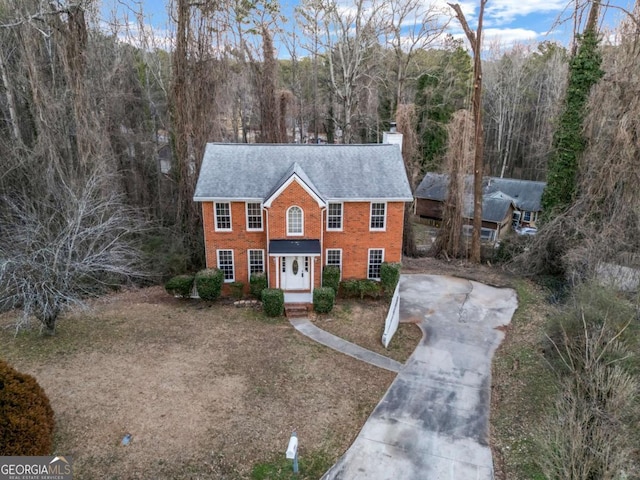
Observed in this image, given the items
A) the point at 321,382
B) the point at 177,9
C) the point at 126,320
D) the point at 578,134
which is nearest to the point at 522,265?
the point at 578,134

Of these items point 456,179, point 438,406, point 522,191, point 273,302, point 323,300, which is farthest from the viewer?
point 522,191

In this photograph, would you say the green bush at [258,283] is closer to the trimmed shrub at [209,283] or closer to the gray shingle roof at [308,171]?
the trimmed shrub at [209,283]

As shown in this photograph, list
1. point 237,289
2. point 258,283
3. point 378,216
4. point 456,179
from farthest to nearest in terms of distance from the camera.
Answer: point 456,179, point 378,216, point 237,289, point 258,283

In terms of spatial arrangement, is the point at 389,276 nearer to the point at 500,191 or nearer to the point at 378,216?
the point at 378,216

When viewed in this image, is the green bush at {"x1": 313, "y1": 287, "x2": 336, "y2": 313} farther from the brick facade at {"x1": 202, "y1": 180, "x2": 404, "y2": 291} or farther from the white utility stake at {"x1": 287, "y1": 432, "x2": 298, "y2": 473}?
the white utility stake at {"x1": 287, "y1": 432, "x2": 298, "y2": 473}

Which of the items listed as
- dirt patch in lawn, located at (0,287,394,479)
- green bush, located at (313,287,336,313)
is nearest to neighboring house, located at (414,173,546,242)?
green bush, located at (313,287,336,313)

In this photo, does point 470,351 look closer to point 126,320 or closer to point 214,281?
point 214,281

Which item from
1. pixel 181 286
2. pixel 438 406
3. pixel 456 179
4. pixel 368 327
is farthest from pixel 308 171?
pixel 438 406

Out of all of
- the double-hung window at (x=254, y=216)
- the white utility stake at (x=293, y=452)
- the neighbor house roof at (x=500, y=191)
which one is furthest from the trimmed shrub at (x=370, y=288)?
the neighbor house roof at (x=500, y=191)
